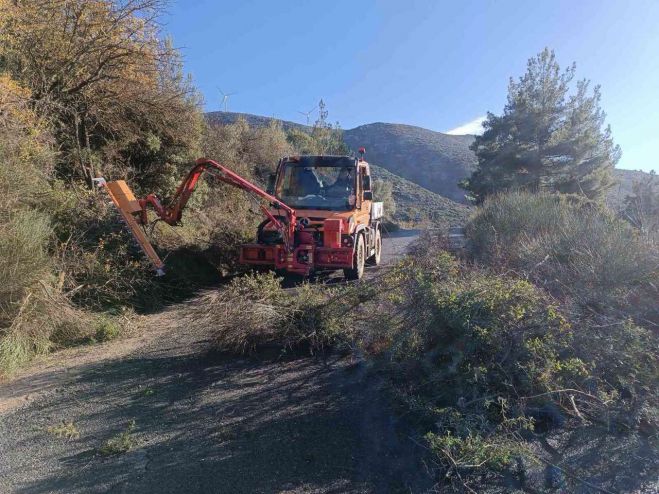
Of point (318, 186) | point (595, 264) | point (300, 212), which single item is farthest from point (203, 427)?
point (318, 186)

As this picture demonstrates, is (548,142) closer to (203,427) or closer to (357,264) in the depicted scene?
(357,264)

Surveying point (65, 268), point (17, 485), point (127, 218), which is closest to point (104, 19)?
point (127, 218)

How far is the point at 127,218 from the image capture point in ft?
26.9

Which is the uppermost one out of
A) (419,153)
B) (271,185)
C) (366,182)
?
(419,153)

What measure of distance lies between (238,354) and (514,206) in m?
8.62

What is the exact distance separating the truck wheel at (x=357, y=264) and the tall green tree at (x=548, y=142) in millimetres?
17475

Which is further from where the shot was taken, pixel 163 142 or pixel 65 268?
pixel 163 142

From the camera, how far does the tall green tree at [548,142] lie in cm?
2542

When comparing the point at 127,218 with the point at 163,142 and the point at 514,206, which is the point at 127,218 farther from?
the point at 514,206

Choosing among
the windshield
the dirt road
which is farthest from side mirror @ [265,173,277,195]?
Answer: the dirt road

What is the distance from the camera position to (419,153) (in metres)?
73.4

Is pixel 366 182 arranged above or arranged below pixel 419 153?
below

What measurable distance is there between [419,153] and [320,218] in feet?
221

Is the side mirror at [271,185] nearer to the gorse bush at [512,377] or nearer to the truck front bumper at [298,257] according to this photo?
the truck front bumper at [298,257]
